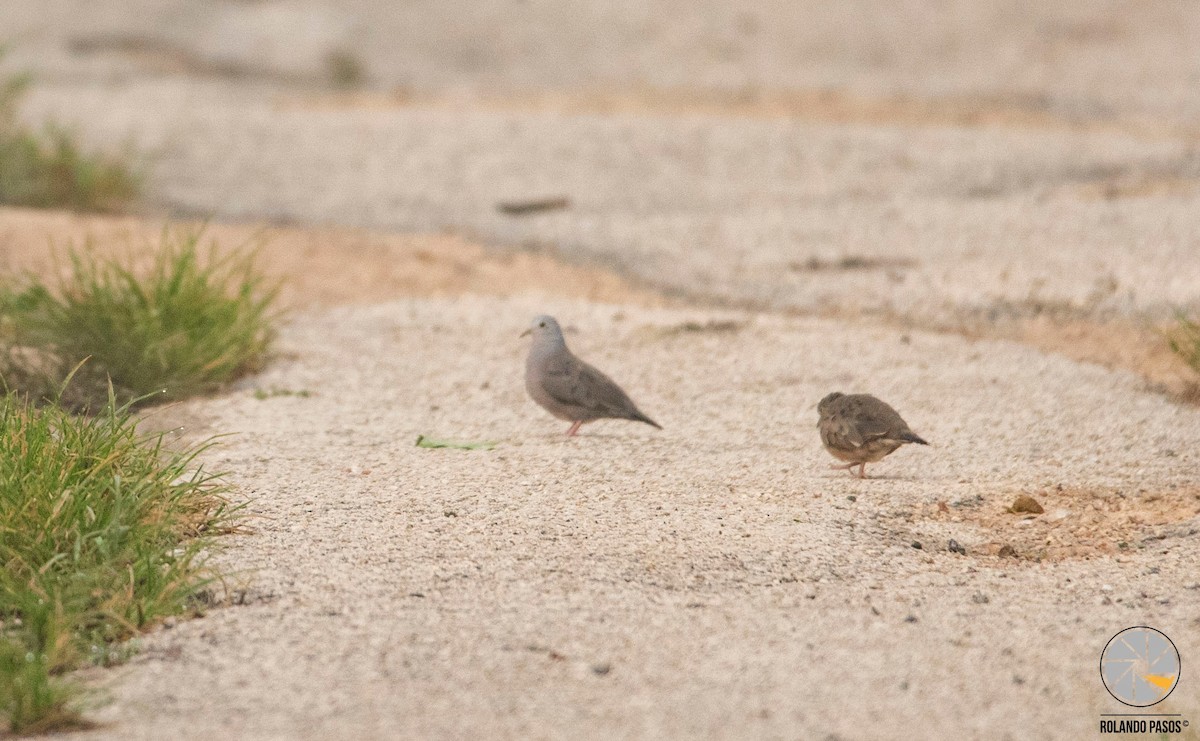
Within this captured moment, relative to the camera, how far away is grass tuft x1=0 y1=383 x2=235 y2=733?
3.50 metres

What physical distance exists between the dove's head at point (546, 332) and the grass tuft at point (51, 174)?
5.68 meters

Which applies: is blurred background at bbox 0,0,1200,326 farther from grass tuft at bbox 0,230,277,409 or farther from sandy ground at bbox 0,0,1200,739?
grass tuft at bbox 0,230,277,409

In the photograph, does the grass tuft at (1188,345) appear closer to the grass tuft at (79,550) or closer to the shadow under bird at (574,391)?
the shadow under bird at (574,391)

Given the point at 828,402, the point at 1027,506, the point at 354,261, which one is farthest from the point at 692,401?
the point at 354,261

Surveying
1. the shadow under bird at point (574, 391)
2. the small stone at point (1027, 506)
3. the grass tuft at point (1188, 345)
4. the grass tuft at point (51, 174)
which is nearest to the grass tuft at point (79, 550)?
the shadow under bird at point (574, 391)

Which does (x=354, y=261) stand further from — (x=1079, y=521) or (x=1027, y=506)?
(x=1079, y=521)

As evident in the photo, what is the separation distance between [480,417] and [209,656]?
268 centimetres

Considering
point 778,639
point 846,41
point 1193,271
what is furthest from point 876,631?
point 846,41

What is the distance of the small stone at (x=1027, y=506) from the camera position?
15.7 ft

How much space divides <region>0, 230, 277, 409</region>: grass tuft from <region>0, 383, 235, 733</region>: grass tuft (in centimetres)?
175

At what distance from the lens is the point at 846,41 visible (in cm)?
1848

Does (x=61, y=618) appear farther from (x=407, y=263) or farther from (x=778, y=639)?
(x=407, y=263)

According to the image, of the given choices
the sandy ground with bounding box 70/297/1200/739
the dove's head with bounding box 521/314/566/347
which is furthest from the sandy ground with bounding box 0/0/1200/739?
the dove's head with bounding box 521/314/566/347

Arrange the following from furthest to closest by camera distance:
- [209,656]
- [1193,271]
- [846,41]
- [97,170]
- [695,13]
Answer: [695,13], [846,41], [97,170], [1193,271], [209,656]
